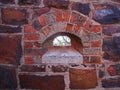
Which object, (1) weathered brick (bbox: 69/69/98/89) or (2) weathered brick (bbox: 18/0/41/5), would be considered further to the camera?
(1) weathered brick (bbox: 69/69/98/89)

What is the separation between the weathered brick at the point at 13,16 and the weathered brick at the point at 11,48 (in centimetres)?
15

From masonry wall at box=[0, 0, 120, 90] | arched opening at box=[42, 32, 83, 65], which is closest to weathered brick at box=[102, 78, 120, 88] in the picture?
masonry wall at box=[0, 0, 120, 90]

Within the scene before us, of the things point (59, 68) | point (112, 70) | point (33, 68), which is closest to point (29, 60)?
point (33, 68)

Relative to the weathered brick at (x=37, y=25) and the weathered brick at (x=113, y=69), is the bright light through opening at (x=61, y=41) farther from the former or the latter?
the weathered brick at (x=113, y=69)

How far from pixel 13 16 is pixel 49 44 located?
1.57 feet

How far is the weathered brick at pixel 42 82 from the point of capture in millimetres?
2279

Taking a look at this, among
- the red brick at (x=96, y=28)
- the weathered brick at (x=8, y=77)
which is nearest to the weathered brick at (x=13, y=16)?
the weathered brick at (x=8, y=77)

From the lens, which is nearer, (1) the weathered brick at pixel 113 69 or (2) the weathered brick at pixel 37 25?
(2) the weathered brick at pixel 37 25

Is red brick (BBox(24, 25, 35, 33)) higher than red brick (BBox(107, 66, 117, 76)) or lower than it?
higher

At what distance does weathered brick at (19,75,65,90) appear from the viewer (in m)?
2.28

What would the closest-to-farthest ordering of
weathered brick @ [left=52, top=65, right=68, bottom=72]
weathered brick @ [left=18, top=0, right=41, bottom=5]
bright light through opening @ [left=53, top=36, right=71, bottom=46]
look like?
1. weathered brick @ [left=18, top=0, right=41, bottom=5]
2. weathered brick @ [left=52, top=65, right=68, bottom=72]
3. bright light through opening @ [left=53, top=36, right=71, bottom=46]

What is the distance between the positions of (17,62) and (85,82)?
2.42 ft

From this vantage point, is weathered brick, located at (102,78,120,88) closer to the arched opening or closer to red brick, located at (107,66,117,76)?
red brick, located at (107,66,117,76)

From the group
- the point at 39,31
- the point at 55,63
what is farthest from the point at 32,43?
the point at 55,63
